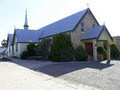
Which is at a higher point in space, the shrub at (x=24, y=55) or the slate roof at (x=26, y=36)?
the slate roof at (x=26, y=36)

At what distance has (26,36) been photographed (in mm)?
38281

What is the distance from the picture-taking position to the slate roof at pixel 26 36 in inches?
1457

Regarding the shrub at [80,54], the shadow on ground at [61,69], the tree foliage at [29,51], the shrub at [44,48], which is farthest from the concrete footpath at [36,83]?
the tree foliage at [29,51]

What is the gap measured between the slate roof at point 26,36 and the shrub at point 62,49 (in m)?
12.5

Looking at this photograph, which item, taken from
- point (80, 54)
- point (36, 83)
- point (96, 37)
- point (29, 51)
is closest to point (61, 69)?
point (36, 83)

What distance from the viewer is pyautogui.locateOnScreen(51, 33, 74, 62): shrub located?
25016 millimetres

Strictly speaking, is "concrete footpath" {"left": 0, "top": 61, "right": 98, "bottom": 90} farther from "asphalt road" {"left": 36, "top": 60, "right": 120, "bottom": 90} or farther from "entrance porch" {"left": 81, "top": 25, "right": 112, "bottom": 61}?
"entrance porch" {"left": 81, "top": 25, "right": 112, "bottom": 61}

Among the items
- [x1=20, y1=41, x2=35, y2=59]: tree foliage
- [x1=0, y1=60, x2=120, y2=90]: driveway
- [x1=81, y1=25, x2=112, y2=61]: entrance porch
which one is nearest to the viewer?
[x1=0, y1=60, x2=120, y2=90]: driveway

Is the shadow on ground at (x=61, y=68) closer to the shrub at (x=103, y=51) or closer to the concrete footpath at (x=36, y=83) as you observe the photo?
the concrete footpath at (x=36, y=83)

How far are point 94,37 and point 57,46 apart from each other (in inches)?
207

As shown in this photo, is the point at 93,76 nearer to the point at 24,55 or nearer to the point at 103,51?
the point at 103,51

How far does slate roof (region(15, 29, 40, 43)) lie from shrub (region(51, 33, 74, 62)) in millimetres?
12470

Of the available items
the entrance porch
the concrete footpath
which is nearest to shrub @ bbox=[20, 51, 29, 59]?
the entrance porch

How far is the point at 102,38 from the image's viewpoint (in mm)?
26047
